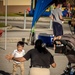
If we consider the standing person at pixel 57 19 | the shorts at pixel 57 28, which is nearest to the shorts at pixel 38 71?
the standing person at pixel 57 19

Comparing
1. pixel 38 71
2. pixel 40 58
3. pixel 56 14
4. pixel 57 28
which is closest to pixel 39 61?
pixel 40 58

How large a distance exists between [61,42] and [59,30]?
15.7 ft

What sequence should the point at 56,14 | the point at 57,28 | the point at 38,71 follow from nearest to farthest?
the point at 38,71 → the point at 56,14 → the point at 57,28

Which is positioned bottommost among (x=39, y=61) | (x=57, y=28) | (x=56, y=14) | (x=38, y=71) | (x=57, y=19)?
(x=38, y=71)

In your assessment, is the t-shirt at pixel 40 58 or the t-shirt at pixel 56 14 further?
the t-shirt at pixel 56 14

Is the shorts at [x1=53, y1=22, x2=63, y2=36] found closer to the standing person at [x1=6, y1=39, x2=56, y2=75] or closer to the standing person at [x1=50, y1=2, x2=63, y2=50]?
the standing person at [x1=50, y1=2, x2=63, y2=50]

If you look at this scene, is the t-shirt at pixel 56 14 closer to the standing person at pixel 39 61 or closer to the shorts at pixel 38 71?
the standing person at pixel 39 61

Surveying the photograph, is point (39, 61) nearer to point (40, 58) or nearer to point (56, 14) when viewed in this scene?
point (40, 58)

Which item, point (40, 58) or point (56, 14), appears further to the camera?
point (56, 14)

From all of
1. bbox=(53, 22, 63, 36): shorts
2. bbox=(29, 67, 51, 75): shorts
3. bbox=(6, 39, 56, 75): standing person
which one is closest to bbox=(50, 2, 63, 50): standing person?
bbox=(53, 22, 63, 36): shorts

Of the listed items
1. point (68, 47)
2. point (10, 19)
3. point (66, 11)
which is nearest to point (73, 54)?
point (68, 47)

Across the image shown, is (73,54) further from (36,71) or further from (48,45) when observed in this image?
(48,45)

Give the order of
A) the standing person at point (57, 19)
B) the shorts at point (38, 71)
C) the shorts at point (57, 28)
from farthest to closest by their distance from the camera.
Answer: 1. the shorts at point (57, 28)
2. the standing person at point (57, 19)
3. the shorts at point (38, 71)

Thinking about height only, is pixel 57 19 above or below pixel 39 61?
above
